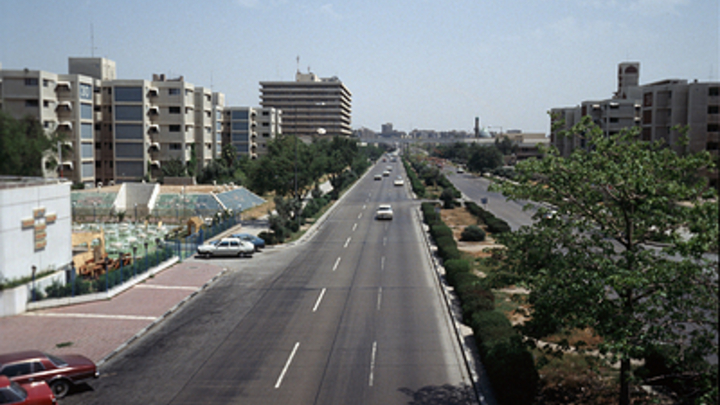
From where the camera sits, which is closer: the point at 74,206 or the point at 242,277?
the point at 242,277

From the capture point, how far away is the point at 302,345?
64.0 ft

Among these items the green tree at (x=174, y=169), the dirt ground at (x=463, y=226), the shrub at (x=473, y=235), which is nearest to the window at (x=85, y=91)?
the green tree at (x=174, y=169)

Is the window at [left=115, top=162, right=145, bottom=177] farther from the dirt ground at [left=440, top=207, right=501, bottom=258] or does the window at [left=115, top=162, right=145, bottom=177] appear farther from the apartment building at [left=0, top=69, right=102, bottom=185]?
the dirt ground at [left=440, top=207, right=501, bottom=258]

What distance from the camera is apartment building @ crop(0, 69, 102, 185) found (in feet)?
213

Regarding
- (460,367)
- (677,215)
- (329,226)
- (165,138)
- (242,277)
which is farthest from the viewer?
(165,138)

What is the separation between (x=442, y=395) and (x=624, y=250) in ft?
20.3

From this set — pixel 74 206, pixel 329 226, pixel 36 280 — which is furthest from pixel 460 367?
pixel 74 206

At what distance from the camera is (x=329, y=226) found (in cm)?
5200

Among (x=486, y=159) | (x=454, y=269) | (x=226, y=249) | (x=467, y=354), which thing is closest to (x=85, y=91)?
(x=226, y=249)

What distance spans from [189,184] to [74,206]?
1505cm

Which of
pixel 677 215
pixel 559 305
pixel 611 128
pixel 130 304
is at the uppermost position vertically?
pixel 611 128

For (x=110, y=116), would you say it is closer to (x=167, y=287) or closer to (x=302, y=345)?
(x=167, y=287)

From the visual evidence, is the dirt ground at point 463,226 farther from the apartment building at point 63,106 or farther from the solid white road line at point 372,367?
the apartment building at point 63,106

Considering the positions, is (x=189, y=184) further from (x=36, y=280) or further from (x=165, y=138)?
(x=36, y=280)
